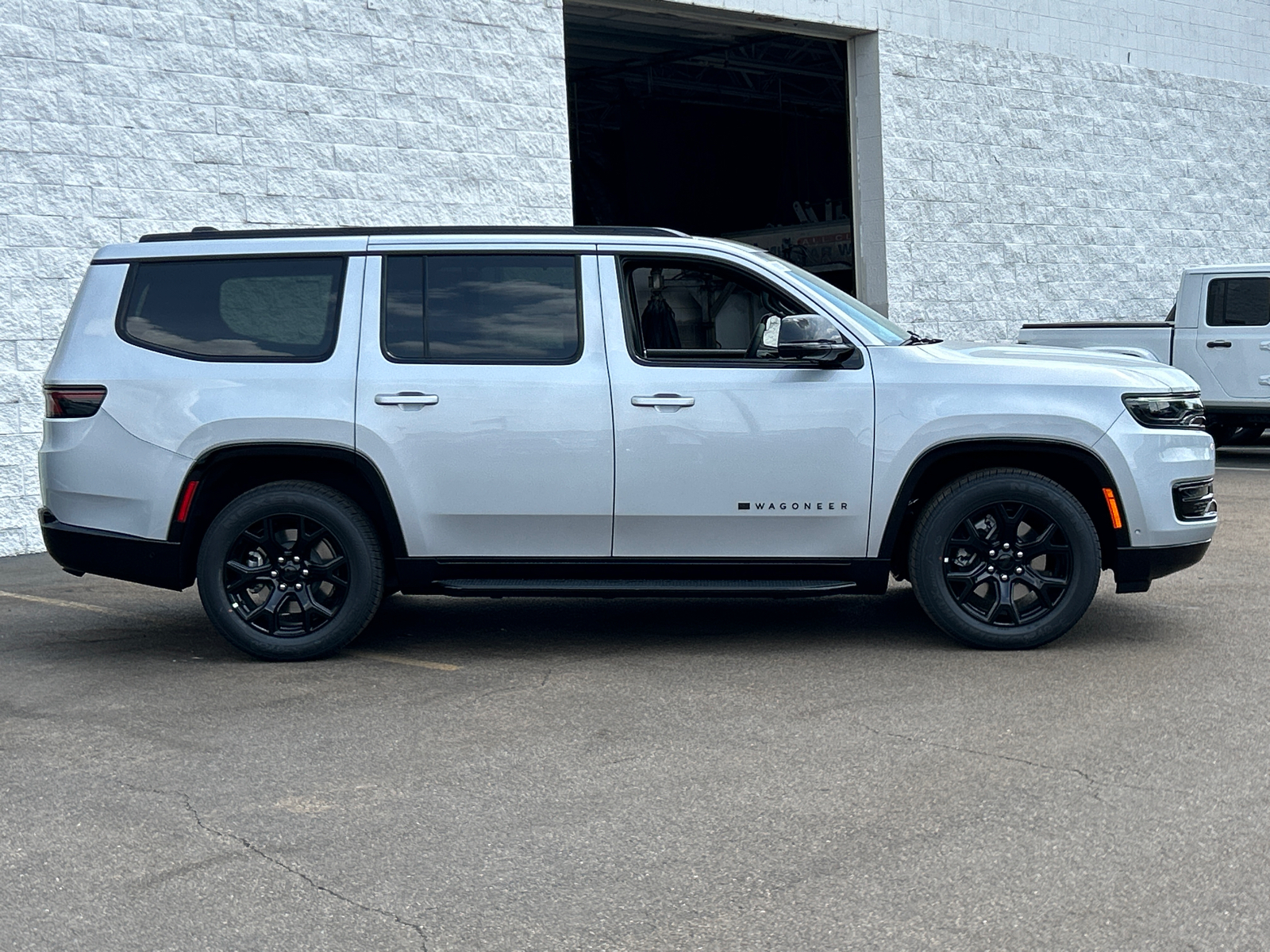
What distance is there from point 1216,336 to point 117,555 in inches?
485

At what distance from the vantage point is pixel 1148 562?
6875 mm

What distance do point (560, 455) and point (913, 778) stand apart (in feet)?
8.42

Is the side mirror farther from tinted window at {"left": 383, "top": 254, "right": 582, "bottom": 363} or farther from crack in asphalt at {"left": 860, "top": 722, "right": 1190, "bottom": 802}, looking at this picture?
crack in asphalt at {"left": 860, "top": 722, "right": 1190, "bottom": 802}

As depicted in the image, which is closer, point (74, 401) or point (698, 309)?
point (74, 401)

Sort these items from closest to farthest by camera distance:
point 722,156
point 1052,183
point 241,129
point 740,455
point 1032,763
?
point 1032,763, point 740,455, point 241,129, point 1052,183, point 722,156

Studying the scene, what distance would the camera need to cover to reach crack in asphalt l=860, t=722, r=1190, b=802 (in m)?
4.75

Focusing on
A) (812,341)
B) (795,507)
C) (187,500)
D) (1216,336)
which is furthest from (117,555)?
(1216,336)

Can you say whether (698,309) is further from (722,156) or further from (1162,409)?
(722,156)

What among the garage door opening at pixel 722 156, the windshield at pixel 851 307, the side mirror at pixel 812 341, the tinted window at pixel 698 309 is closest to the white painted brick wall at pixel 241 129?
the tinted window at pixel 698 309

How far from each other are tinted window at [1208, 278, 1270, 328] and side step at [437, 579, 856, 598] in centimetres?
1035

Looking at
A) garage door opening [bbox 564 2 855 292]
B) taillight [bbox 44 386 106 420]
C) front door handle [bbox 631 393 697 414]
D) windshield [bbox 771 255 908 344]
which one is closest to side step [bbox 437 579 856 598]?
front door handle [bbox 631 393 697 414]

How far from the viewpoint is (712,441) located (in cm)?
682

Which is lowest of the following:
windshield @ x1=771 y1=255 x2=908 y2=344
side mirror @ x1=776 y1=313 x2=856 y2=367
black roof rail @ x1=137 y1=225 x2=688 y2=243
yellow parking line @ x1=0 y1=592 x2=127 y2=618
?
yellow parking line @ x1=0 y1=592 x2=127 y2=618

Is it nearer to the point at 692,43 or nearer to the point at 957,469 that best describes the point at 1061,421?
the point at 957,469
